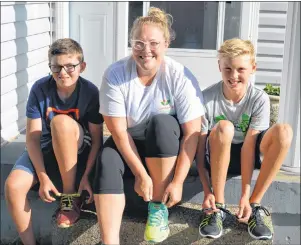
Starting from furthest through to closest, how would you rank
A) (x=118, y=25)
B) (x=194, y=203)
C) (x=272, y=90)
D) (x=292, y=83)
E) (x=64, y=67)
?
(x=118, y=25) < (x=272, y=90) < (x=292, y=83) < (x=194, y=203) < (x=64, y=67)

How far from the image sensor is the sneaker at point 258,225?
2476 millimetres

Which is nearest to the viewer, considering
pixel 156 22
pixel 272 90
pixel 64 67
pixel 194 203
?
pixel 156 22

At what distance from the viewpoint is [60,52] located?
8.45ft

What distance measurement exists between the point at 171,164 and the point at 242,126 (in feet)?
1.54

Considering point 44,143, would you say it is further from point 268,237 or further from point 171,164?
point 268,237

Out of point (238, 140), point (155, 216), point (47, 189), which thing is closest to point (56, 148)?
point (47, 189)

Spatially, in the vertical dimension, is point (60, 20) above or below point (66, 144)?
above

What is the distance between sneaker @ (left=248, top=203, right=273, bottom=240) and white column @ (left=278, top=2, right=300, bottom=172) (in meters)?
0.73

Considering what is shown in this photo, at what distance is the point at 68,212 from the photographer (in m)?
2.64

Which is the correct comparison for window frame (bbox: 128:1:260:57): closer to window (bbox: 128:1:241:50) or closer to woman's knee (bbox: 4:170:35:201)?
window (bbox: 128:1:241:50)

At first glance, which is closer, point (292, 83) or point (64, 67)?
point (64, 67)

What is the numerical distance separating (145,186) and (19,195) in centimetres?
70

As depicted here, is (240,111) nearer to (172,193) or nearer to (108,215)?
(172,193)

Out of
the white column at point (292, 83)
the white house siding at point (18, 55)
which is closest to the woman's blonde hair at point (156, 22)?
the white column at point (292, 83)
